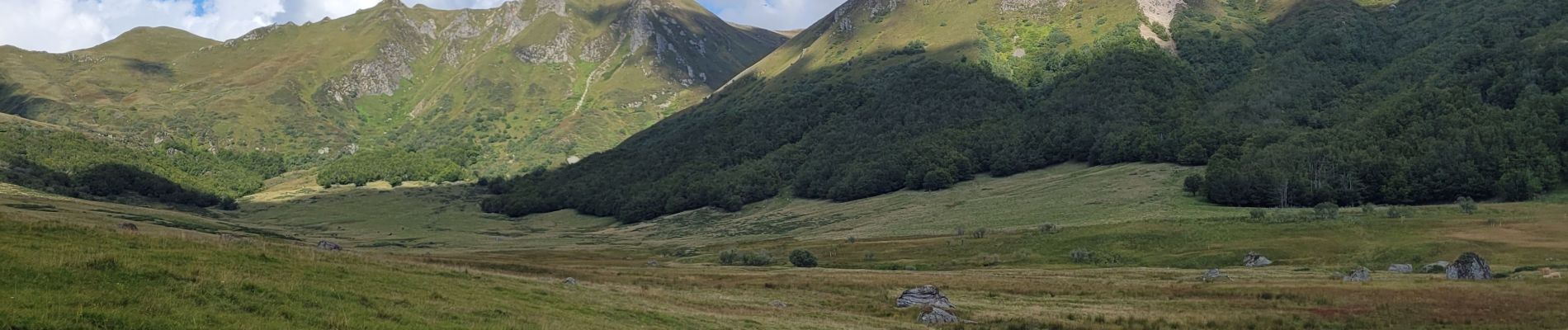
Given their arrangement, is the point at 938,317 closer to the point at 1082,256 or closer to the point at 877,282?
the point at 877,282

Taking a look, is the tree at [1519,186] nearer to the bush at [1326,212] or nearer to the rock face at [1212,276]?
the bush at [1326,212]

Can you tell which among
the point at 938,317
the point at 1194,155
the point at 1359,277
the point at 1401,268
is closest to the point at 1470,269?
the point at 1359,277

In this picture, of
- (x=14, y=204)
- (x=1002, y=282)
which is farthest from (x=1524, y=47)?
(x=14, y=204)

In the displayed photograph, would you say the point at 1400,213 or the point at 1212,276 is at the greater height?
the point at 1400,213

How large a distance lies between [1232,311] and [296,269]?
42.1 m

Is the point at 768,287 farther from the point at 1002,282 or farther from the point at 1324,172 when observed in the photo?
the point at 1324,172

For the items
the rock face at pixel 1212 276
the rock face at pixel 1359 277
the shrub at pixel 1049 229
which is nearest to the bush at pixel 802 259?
the shrub at pixel 1049 229

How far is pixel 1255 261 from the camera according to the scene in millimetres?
90625

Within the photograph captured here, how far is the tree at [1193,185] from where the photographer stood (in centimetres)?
16212

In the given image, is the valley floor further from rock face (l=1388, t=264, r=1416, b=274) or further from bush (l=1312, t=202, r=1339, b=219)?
rock face (l=1388, t=264, r=1416, b=274)

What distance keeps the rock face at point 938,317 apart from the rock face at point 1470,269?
3867 centimetres

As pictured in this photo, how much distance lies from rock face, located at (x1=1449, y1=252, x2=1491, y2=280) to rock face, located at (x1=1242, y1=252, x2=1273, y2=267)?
25976mm

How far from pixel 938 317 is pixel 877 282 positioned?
83.7ft

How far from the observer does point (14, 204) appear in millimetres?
152750
